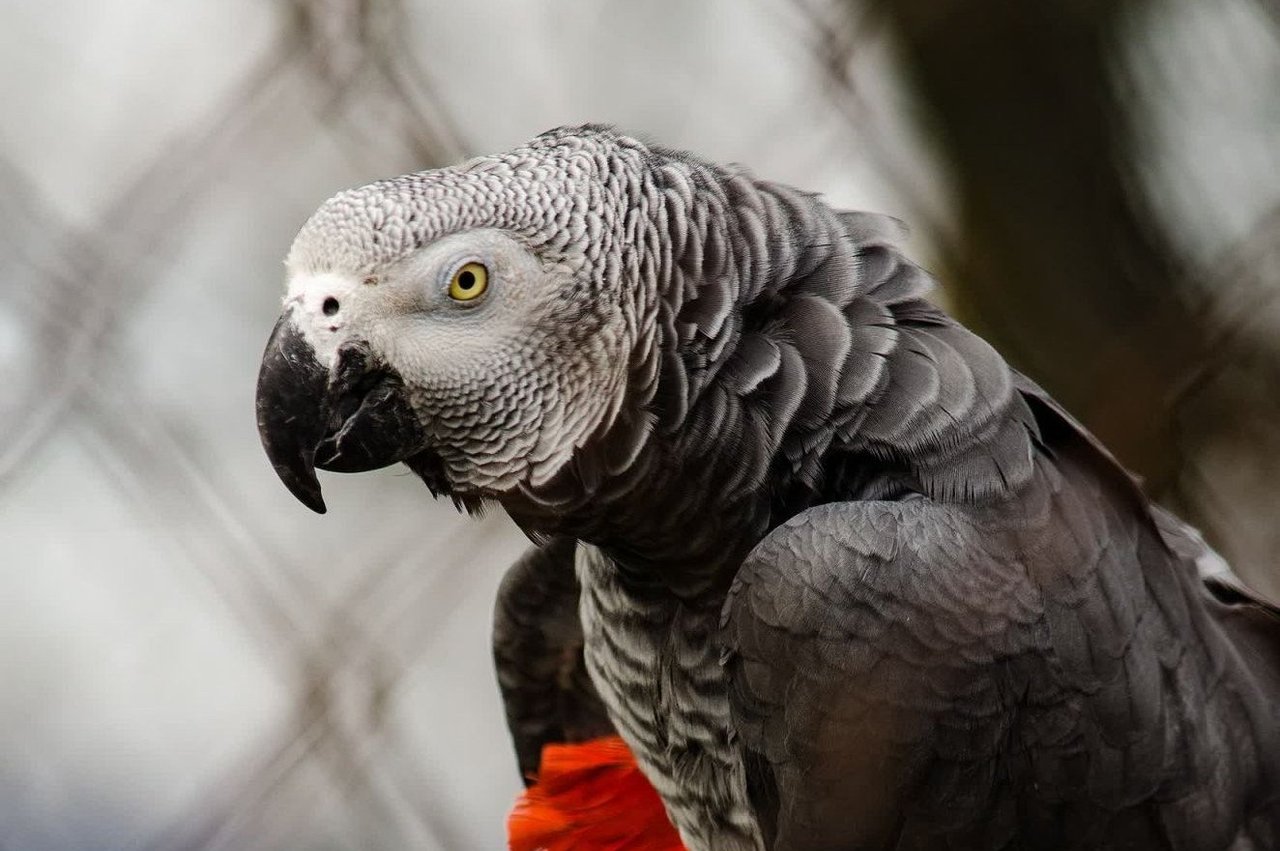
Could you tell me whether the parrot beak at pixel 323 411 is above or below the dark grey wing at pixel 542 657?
above

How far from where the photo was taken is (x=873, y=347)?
862 millimetres

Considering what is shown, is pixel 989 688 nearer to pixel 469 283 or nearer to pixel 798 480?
pixel 798 480

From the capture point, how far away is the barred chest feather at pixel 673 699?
920mm

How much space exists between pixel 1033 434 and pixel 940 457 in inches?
3.6

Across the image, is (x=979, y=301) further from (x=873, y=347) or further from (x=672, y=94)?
(x=672, y=94)

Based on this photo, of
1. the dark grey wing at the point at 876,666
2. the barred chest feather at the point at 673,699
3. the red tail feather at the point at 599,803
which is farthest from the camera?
the red tail feather at the point at 599,803

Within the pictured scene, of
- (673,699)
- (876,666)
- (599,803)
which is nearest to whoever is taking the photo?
(876,666)

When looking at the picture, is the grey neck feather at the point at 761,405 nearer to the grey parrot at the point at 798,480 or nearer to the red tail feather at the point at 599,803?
the grey parrot at the point at 798,480

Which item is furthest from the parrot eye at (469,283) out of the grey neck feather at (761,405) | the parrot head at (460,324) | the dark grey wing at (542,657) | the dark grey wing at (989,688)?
the dark grey wing at (542,657)

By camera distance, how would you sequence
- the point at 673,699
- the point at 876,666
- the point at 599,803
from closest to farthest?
the point at 876,666 → the point at 673,699 → the point at 599,803

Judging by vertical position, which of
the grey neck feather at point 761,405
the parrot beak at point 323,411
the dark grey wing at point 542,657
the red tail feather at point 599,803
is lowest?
the red tail feather at point 599,803

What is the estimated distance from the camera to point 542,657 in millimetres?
1264

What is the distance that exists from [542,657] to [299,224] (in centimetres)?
50

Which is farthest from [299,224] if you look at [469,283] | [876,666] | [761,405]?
[876,666]
